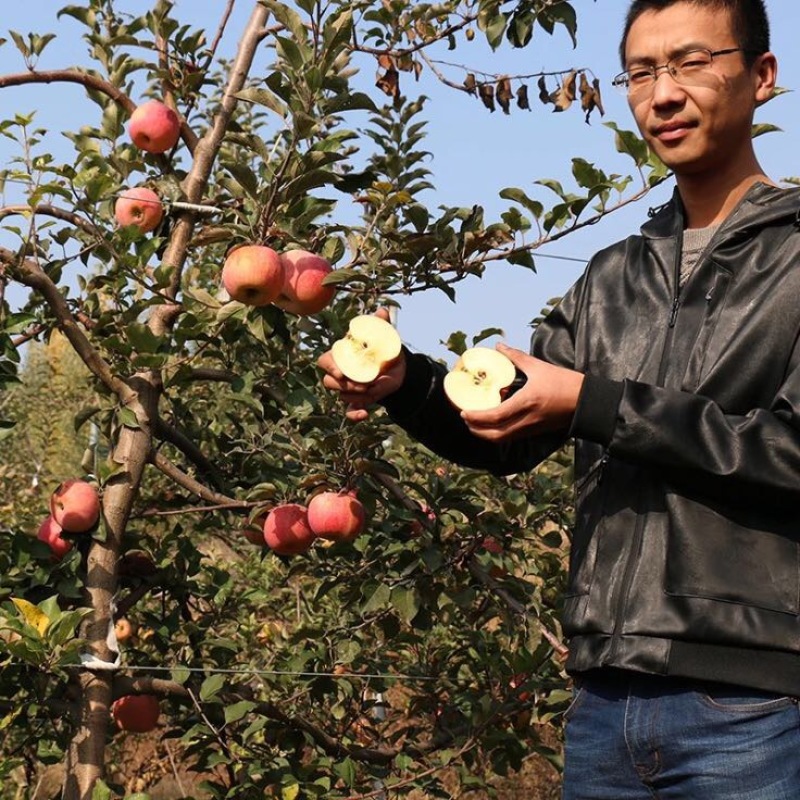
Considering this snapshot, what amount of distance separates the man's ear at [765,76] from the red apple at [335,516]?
1.30 meters

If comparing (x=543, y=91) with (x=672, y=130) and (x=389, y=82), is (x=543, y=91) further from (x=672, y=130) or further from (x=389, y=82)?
(x=672, y=130)

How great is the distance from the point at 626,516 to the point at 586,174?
119 cm

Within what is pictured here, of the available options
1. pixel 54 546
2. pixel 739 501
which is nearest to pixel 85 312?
pixel 54 546

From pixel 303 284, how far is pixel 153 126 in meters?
0.63

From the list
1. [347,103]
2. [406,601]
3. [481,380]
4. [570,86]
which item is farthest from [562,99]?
[481,380]

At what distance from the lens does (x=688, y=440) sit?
1.42 m

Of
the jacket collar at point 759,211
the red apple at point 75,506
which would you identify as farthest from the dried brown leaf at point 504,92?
the jacket collar at point 759,211

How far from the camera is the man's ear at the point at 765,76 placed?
5.31 feet

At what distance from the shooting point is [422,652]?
4.06 metres

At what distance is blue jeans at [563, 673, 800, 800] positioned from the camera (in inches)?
54.4

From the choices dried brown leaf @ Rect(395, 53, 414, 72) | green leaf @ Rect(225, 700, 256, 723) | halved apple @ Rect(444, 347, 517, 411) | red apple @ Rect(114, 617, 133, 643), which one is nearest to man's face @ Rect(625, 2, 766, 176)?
halved apple @ Rect(444, 347, 517, 411)

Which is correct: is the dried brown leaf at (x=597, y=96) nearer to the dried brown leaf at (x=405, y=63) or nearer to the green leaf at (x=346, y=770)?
the dried brown leaf at (x=405, y=63)

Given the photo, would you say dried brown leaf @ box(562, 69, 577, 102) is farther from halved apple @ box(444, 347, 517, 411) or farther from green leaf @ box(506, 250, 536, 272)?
halved apple @ box(444, 347, 517, 411)

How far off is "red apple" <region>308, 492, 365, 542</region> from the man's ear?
1.30 metres
